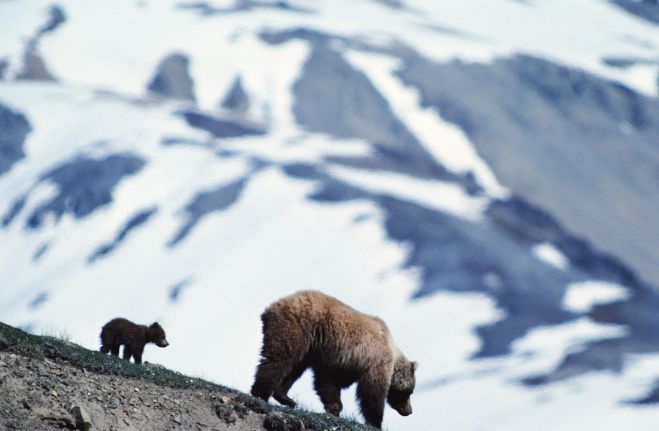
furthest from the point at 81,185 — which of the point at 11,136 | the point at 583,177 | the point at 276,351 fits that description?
the point at 276,351

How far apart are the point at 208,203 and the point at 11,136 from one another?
3490 centimetres

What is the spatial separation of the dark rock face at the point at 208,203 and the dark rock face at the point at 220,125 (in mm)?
25659

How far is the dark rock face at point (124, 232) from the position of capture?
421 ft

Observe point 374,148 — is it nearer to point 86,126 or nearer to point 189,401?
point 86,126

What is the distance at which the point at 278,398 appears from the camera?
17.4 metres

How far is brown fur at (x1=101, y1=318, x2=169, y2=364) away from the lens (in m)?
20.2

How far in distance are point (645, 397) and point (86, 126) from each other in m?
86.9

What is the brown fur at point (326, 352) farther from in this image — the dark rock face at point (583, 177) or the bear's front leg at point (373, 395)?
the dark rock face at point (583, 177)

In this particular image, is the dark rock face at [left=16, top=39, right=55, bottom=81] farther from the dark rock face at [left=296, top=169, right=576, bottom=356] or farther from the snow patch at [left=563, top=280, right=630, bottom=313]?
the snow patch at [left=563, top=280, right=630, bottom=313]

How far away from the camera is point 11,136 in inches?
6097

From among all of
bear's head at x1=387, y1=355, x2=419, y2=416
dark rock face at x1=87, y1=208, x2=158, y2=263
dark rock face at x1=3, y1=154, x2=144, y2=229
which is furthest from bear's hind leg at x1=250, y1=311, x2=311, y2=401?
dark rock face at x1=3, y1=154, x2=144, y2=229

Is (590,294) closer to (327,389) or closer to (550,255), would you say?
(550,255)

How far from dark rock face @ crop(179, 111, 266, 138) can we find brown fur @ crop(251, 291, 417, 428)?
143100 mm

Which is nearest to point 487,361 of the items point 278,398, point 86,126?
point 86,126
